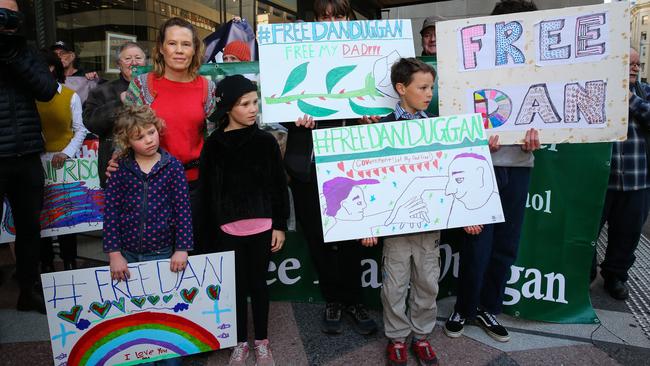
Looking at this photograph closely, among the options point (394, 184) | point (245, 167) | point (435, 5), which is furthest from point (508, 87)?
point (435, 5)

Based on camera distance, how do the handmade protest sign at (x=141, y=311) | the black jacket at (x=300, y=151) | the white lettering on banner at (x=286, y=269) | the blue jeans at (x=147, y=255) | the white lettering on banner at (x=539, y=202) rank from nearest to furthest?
the handmade protest sign at (x=141, y=311) → the blue jeans at (x=147, y=255) → the black jacket at (x=300, y=151) → the white lettering on banner at (x=539, y=202) → the white lettering on banner at (x=286, y=269)

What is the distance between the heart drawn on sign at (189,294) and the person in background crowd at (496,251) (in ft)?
5.27

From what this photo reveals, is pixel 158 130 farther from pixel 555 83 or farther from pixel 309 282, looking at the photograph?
pixel 555 83

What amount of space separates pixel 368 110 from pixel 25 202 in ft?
7.67

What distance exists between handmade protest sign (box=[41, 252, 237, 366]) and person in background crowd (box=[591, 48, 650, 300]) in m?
2.85

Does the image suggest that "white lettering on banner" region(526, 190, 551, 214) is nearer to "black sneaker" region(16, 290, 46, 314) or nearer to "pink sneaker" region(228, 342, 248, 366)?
"pink sneaker" region(228, 342, 248, 366)

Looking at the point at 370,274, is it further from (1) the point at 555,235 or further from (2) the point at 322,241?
(1) the point at 555,235

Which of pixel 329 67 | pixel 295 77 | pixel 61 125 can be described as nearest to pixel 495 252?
pixel 329 67

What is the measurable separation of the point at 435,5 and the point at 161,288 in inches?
479

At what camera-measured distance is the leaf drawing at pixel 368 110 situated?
106 inches

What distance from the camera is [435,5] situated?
41.0ft

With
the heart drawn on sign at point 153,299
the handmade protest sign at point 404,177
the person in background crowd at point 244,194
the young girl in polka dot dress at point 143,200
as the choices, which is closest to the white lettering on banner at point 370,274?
the person in background crowd at point 244,194

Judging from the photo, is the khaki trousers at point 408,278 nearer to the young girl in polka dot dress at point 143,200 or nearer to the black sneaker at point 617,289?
the young girl in polka dot dress at point 143,200

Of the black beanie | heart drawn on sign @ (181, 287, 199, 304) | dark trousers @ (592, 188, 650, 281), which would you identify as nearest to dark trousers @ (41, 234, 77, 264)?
heart drawn on sign @ (181, 287, 199, 304)
